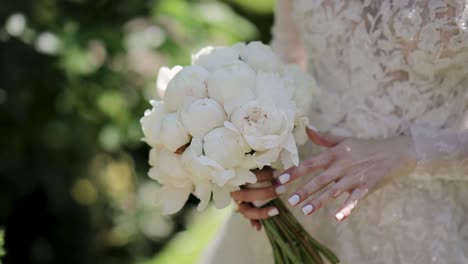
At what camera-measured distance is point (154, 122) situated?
1778mm

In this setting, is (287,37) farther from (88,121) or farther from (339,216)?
(88,121)

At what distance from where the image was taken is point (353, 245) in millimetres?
1934

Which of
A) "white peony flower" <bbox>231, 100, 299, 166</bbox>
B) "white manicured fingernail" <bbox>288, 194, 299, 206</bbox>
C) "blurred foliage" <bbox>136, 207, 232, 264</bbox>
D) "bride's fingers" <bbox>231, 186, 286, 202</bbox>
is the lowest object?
"blurred foliage" <bbox>136, 207, 232, 264</bbox>

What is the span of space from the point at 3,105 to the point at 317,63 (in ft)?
5.46

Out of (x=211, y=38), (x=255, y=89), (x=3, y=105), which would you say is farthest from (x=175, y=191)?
(x=3, y=105)

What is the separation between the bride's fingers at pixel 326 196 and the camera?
67.4 inches

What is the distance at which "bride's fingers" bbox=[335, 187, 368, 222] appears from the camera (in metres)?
1.71

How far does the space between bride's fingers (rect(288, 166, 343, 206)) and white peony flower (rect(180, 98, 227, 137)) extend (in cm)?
22

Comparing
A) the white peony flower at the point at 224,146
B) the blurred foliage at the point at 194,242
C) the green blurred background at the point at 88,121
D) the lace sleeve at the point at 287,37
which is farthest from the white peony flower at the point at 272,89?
the blurred foliage at the point at 194,242

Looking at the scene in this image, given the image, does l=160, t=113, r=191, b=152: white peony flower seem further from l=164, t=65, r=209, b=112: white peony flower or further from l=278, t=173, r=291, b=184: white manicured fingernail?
l=278, t=173, r=291, b=184: white manicured fingernail

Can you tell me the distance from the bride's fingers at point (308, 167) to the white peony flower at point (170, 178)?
210mm

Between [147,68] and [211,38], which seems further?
[147,68]

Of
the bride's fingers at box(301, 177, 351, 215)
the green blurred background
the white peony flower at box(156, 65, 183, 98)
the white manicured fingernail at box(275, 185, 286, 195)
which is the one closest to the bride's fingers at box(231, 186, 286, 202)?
the white manicured fingernail at box(275, 185, 286, 195)

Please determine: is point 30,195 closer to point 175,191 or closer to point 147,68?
point 147,68
